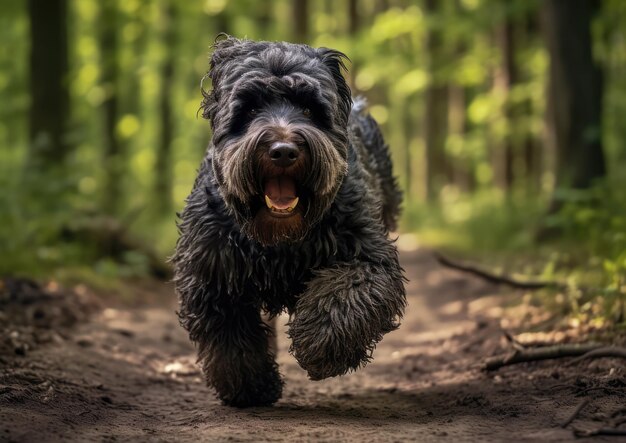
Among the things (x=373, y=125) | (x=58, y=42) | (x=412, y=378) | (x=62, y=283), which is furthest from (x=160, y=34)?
(x=412, y=378)

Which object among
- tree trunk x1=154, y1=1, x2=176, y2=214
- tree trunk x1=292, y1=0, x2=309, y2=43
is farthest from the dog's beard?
tree trunk x1=154, y1=1, x2=176, y2=214

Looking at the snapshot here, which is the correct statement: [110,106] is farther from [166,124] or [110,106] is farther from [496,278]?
[496,278]

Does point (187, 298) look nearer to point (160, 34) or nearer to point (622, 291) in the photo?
point (622, 291)

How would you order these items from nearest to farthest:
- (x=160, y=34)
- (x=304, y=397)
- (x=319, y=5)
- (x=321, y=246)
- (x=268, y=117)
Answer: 1. (x=268, y=117)
2. (x=321, y=246)
3. (x=304, y=397)
4. (x=160, y=34)
5. (x=319, y=5)

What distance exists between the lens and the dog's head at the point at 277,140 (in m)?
4.17

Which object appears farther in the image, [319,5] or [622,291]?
[319,5]

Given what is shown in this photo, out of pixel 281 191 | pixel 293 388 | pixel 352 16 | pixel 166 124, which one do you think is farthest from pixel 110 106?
pixel 281 191

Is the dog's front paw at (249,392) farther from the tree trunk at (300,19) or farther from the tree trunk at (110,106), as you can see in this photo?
the tree trunk at (300,19)

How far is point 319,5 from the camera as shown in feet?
106

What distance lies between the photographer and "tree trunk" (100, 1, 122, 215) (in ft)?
49.4

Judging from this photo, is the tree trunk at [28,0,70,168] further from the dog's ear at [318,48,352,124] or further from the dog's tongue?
the dog's tongue

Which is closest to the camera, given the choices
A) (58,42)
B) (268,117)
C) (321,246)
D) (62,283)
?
(268,117)

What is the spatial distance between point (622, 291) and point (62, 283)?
5957 mm

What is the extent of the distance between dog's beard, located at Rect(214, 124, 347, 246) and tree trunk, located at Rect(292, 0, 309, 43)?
12979mm
